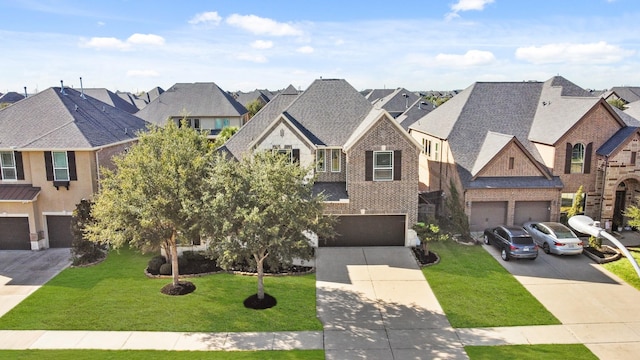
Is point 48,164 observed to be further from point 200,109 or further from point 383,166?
point 200,109

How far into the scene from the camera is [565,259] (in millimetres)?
23438

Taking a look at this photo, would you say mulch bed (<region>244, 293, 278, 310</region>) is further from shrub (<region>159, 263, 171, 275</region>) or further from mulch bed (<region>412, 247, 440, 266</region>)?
mulch bed (<region>412, 247, 440, 266</region>)

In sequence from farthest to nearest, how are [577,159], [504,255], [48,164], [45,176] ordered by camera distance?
[577,159]
[45,176]
[48,164]
[504,255]

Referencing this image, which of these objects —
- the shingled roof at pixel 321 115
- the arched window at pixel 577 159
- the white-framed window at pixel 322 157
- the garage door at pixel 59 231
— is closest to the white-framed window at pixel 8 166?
the garage door at pixel 59 231

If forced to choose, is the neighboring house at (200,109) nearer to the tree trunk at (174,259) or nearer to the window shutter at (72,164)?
the window shutter at (72,164)

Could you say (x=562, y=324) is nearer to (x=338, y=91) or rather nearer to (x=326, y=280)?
(x=326, y=280)

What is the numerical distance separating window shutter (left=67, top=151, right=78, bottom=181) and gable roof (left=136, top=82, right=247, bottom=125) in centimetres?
2904

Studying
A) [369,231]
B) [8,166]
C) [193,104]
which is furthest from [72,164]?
[193,104]

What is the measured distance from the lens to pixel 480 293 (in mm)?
19453

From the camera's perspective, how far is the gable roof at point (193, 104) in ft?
179

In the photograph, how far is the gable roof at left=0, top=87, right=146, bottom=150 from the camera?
81.3ft

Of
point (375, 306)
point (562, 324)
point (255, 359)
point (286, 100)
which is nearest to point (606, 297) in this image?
point (562, 324)

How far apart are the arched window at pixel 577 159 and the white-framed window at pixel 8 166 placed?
110ft

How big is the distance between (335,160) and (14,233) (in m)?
19.1
